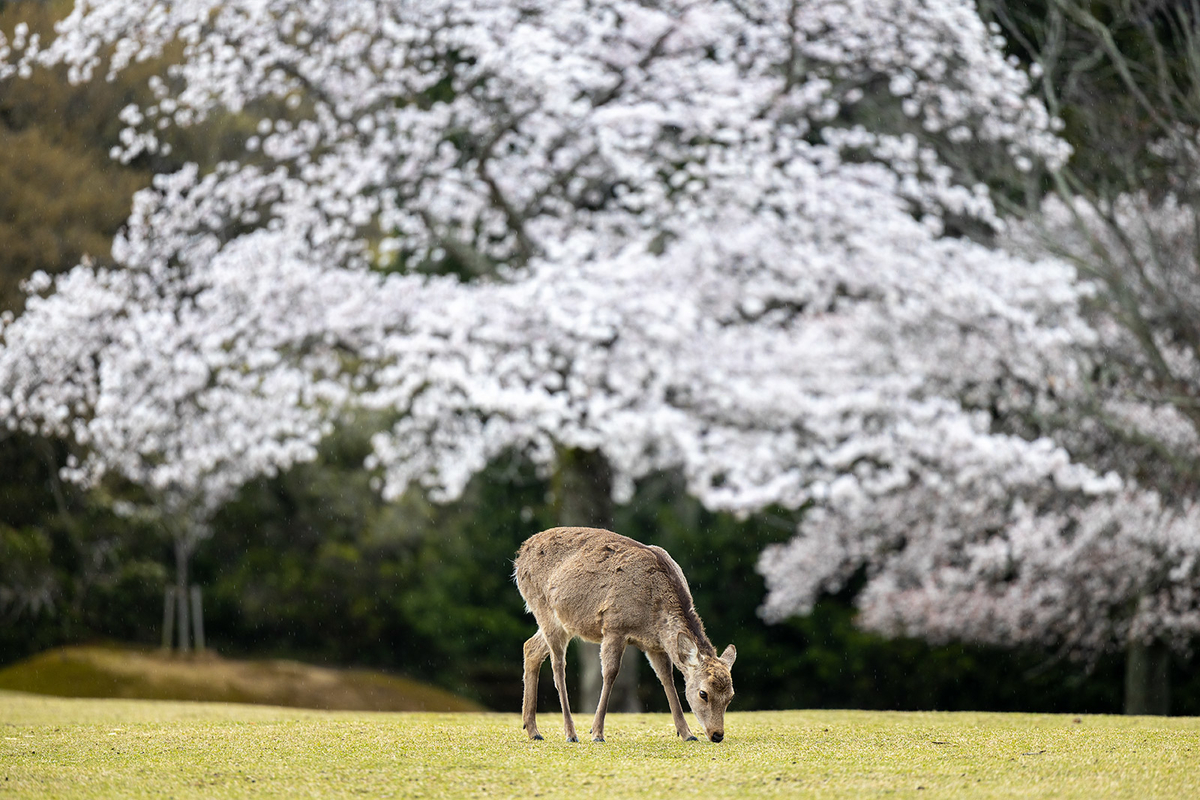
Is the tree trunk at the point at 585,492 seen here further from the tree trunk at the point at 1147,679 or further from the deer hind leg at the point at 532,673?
the deer hind leg at the point at 532,673

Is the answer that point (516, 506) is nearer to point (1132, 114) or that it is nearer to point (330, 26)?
point (330, 26)

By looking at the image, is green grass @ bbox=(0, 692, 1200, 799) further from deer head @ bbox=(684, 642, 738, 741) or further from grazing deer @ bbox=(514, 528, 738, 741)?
grazing deer @ bbox=(514, 528, 738, 741)

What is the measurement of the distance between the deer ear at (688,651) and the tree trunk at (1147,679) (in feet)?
31.7

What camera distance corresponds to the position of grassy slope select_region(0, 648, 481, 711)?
12.7m

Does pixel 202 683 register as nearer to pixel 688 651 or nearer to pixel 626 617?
pixel 626 617

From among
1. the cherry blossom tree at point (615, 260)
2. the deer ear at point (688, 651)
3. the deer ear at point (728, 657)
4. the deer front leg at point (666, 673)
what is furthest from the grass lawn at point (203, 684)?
the deer ear at point (688, 651)

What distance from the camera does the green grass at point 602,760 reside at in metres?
4.24

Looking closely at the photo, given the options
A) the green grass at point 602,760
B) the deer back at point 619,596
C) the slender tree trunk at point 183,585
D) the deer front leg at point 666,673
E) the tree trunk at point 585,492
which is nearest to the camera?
the green grass at point 602,760

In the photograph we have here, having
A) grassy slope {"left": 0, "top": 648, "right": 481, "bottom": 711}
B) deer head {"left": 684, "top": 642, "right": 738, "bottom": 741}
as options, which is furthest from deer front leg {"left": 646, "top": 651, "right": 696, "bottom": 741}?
grassy slope {"left": 0, "top": 648, "right": 481, "bottom": 711}

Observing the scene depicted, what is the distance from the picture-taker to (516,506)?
1741cm

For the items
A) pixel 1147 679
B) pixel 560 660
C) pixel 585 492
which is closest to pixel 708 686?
pixel 560 660

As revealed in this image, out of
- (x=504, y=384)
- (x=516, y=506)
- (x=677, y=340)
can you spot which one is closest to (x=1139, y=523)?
(x=677, y=340)

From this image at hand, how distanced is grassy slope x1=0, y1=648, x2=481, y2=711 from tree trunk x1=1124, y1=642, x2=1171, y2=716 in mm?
7643

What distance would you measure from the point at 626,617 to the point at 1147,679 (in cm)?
1025
